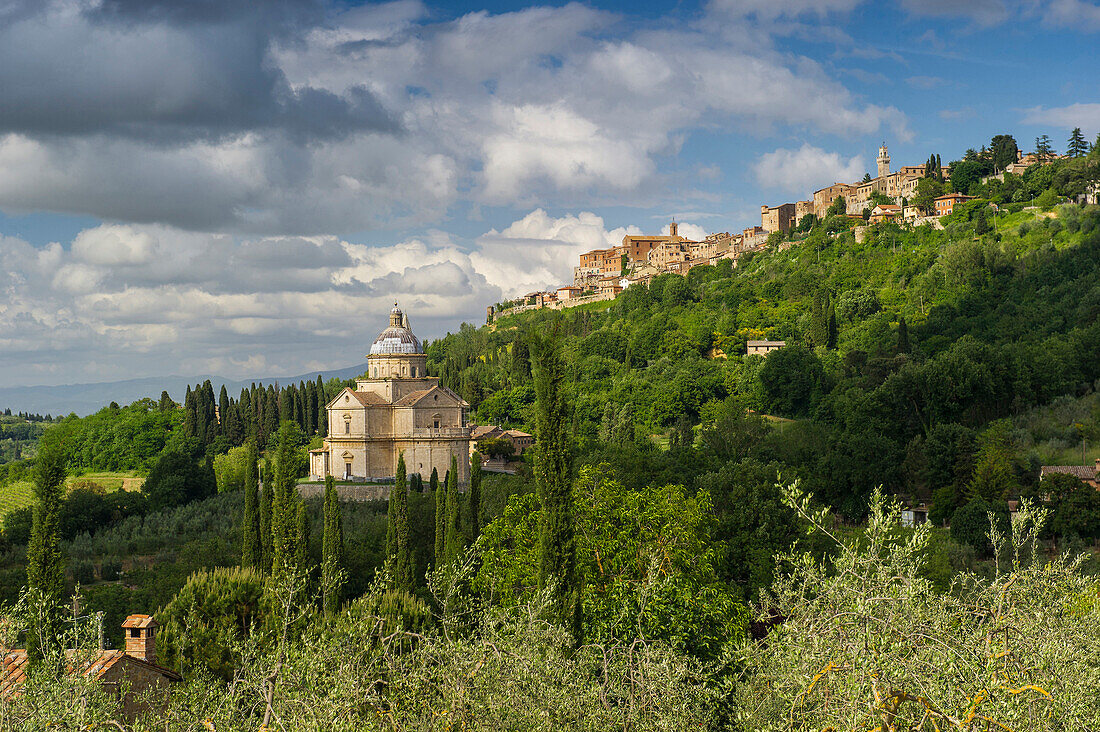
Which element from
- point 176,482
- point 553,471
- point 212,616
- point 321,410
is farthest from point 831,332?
point 212,616

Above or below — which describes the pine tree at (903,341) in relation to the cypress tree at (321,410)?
above

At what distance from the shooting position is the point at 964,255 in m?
69.6

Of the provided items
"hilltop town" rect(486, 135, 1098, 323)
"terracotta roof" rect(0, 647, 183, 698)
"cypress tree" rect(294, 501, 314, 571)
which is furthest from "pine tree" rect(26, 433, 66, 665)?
"hilltop town" rect(486, 135, 1098, 323)

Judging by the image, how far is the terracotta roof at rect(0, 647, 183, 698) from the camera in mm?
7828

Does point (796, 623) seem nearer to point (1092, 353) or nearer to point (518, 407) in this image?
point (1092, 353)

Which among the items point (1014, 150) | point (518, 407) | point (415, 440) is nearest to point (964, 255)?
point (1014, 150)

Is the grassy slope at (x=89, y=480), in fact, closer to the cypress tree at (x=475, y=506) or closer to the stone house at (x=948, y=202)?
the cypress tree at (x=475, y=506)

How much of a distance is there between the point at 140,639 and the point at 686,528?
11.6 meters

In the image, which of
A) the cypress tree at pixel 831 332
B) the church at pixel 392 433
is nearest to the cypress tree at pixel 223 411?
the church at pixel 392 433

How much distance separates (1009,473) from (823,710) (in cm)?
3224

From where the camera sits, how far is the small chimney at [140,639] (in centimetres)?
1706

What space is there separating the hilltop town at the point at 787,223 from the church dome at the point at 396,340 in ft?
195

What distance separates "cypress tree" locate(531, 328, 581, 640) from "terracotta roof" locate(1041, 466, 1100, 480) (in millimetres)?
26559

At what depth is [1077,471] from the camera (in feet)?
111
